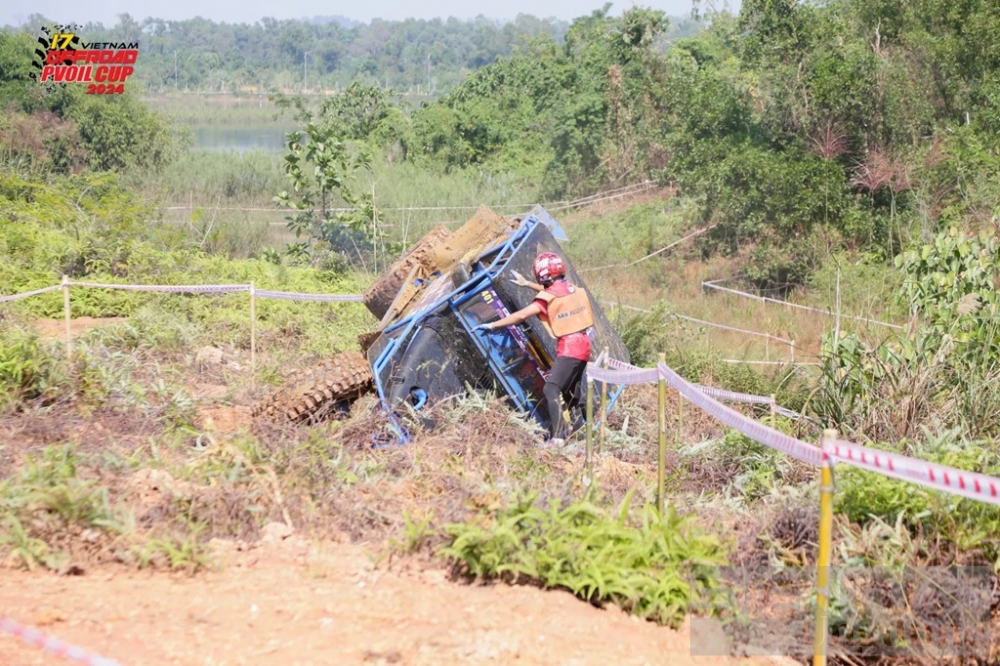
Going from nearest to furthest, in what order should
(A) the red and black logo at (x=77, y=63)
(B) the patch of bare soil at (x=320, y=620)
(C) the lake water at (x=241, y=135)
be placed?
(B) the patch of bare soil at (x=320, y=620)
(A) the red and black logo at (x=77, y=63)
(C) the lake water at (x=241, y=135)

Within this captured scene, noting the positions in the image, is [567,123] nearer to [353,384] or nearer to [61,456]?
[353,384]

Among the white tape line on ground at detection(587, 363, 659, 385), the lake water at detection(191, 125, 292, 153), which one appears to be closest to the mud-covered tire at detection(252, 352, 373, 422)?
the white tape line on ground at detection(587, 363, 659, 385)

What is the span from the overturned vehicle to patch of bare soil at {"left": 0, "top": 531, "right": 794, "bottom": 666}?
3.02 meters

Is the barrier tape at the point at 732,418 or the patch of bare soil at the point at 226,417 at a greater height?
the barrier tape at the point at 732,418

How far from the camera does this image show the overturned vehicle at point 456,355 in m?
8.45

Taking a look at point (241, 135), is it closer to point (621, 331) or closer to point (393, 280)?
point (621, 331)

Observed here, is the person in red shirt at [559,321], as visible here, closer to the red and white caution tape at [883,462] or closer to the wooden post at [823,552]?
the red and white caution tape at [883,462]

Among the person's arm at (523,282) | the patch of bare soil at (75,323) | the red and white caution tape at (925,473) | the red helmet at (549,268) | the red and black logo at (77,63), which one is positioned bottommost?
the patch of bare soil at (75,323)

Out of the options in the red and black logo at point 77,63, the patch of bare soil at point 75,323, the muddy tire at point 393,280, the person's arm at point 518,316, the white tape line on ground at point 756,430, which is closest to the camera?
the white tape line on ground at point 756,430

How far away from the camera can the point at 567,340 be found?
27.6 ft

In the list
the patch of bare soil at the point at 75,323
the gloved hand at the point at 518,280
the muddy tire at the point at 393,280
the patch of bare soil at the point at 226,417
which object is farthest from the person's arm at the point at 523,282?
the patch of bare soil at the point at 75,323

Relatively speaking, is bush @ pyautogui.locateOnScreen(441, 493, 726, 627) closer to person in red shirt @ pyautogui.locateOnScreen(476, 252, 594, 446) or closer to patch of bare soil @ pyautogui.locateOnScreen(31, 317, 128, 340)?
person in red shirt @ pyautogui.locateOnScreen(476, 252, 594, 446)

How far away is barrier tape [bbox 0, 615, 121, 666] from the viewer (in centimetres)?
400

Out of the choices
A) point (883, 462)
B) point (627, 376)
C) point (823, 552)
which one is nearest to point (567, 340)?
point (627, 376)
